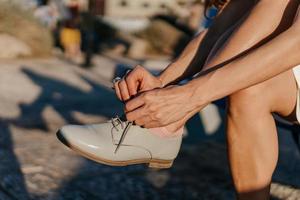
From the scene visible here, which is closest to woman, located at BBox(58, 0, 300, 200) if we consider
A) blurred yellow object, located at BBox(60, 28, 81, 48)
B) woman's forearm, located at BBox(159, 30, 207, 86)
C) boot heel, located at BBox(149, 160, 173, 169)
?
boot heel, located at BBox(149, 160, 173, 169)

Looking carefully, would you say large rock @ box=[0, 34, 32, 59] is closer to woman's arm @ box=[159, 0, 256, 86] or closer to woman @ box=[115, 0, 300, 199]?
woman's arm @ box=[159, 0, 256, 86]

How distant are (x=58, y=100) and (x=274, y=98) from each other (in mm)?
2846

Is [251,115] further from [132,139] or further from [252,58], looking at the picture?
[132,139]

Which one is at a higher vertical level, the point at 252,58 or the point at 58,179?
the point at 252,58

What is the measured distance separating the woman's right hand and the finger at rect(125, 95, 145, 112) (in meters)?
0.11

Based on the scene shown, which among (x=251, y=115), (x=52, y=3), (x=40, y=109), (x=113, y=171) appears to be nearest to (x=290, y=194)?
(x=113, y=171)

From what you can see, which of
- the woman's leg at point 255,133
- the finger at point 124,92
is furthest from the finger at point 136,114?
the woman's leg at point 255,133

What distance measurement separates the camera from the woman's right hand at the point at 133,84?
1.56 m

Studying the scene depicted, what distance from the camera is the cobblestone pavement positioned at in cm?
212

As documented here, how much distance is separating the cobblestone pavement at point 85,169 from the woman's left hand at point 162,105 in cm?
72

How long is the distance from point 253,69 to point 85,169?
1.18 metres

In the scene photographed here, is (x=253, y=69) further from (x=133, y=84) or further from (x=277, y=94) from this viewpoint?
(x=133, y=84)

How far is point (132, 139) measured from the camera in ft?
5.16

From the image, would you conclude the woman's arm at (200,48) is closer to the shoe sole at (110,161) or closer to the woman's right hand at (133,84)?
the woman's right hand at (133,84)
